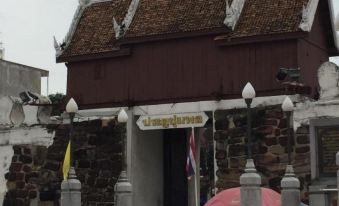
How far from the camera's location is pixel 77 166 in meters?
23.1

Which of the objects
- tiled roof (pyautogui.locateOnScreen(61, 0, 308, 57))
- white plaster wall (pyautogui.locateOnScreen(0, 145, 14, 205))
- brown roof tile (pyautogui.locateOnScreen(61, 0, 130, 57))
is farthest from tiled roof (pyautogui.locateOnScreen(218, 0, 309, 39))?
white plaster wall (pyautogui.locateOnScreen(0, 145, 14, 205))

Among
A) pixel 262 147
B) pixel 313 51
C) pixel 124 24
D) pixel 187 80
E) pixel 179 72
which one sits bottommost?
pixel 262 147

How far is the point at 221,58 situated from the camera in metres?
21.4

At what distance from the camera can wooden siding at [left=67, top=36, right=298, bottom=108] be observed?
813 inches

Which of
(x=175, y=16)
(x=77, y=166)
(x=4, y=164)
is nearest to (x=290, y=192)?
(x=175, y=16)

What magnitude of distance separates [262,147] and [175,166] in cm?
511

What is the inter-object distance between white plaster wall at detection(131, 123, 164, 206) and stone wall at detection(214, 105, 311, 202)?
3.04m

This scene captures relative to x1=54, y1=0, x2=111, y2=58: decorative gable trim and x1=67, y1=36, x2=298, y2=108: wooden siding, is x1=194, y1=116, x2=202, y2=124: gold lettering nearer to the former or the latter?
x1=67, y1=36, x2=298, y2=108: wooden siding

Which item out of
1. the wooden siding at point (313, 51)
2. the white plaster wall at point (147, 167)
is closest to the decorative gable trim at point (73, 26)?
the white plaster wall at point (147, 167)

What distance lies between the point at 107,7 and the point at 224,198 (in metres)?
11.8

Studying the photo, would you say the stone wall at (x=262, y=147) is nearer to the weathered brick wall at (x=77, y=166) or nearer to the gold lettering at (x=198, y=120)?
the gold lettering at (x=198, y=120)

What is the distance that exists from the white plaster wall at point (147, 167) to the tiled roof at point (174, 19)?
10.6 ft

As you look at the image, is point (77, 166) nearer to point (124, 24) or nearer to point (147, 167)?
point (147, 167)

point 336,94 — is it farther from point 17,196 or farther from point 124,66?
point 17,196
